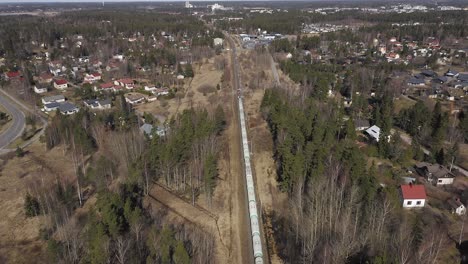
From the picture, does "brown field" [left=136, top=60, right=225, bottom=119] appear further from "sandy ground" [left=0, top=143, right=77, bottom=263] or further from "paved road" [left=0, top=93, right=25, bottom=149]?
"sandy ground" [left=0, top=143, right=77, bottom=263]

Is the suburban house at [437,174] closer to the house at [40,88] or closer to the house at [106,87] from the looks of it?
the house at [106,87]

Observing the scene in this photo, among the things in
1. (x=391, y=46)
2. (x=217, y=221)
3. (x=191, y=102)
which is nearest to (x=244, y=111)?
(x=191, y=102)

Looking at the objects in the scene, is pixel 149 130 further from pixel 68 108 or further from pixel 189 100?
pixel 68 108

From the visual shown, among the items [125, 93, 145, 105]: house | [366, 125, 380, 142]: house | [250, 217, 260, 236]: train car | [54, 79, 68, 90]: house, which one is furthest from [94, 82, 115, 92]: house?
[250, 217, 260, 236]: train car

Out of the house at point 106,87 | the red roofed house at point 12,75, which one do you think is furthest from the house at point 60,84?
the red roofed house at point 12,75

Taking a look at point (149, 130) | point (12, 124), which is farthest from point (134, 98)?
point (149, 130)

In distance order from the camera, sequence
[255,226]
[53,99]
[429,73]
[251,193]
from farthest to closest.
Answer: [429,73], [53,99], [251,193], [255,226]
